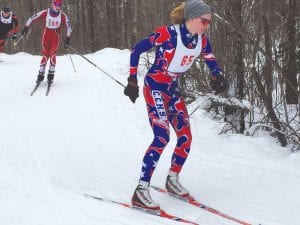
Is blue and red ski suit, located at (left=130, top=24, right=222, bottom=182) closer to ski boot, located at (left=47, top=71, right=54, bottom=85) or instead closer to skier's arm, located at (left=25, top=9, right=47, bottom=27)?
ski boot, located at (left=47, top=71, right=54, bottom=85)

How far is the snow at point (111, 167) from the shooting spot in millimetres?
4059

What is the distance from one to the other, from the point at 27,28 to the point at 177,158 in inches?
271

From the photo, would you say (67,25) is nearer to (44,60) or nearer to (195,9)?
(44,60)

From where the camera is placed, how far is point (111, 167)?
5.53m

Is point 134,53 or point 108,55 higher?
point 134,53

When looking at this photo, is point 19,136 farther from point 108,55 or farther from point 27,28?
point 108,55

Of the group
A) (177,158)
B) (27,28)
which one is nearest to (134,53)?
(177,158)

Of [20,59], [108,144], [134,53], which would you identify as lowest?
[20,59]

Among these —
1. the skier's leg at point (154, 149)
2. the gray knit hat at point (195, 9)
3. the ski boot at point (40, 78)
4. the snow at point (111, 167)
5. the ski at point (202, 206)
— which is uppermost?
the gray knit hat at point (195, 9)

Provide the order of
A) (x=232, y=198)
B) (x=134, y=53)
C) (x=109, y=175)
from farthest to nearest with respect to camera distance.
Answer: (x=109, y=175) → (x=232, y=198) → (x=134, y=53)

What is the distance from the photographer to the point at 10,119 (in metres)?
8.04

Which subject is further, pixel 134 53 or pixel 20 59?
pixel 20 59

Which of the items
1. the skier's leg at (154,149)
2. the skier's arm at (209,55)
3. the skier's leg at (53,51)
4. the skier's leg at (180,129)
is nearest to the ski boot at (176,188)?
the skier's leg at (180,129)

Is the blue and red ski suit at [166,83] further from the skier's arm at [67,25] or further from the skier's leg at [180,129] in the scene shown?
the skier's arm at [67,25]
